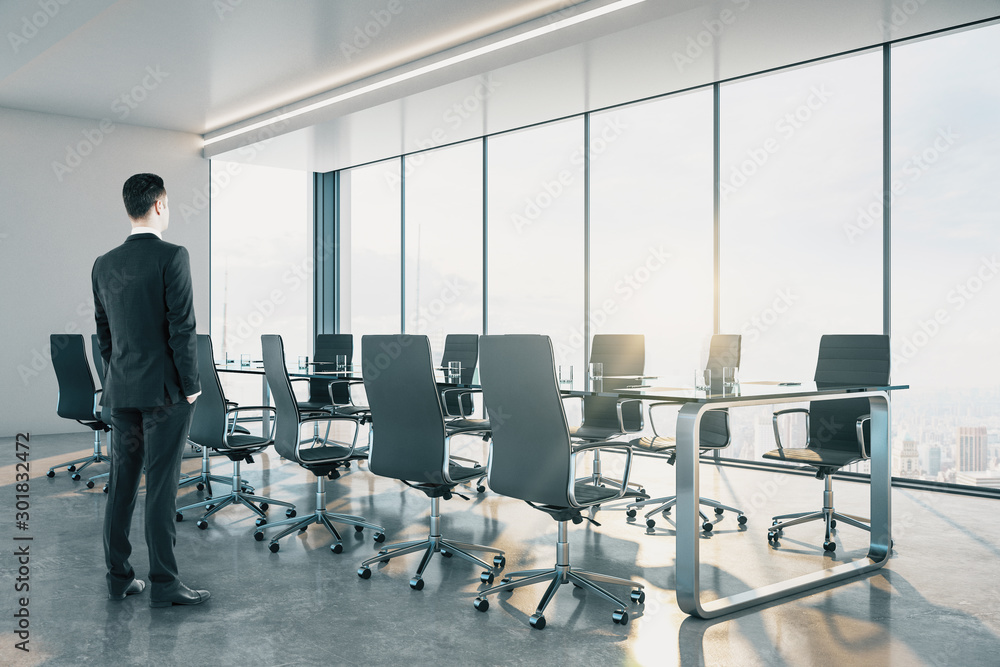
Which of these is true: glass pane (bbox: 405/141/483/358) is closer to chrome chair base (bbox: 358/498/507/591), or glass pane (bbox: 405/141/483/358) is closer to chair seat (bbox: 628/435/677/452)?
chair seat (bbox: 628/435/677/452)

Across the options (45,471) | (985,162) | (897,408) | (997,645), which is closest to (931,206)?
(985,162)

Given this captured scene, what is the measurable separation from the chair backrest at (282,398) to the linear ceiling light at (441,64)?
11.1ft

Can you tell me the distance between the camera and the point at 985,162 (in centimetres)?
555

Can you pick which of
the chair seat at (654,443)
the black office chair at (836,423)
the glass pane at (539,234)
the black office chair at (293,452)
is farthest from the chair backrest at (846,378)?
the glass pane at (539,234)

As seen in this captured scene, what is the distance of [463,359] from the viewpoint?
6.42 m

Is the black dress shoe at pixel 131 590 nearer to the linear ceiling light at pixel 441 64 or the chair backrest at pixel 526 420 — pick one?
the chair backrest at pixel 526 420

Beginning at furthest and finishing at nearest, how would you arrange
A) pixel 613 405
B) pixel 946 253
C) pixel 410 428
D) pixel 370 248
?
pixel 370 248, pixel 946 253, pixel 613 405, pixel 410 428

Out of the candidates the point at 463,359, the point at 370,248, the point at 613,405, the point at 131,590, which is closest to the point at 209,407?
the point at 131,590

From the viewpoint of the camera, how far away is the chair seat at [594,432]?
16.5 ft

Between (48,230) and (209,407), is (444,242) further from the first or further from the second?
(209,407)

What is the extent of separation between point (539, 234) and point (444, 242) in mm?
1627

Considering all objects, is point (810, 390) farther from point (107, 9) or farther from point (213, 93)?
point (213, 93)

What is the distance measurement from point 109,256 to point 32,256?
21.9 feet

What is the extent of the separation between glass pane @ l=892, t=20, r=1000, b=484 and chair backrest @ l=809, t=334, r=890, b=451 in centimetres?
164
